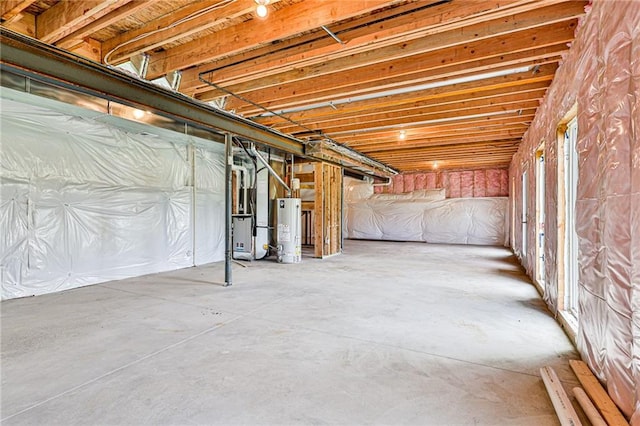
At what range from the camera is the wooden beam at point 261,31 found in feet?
7.70

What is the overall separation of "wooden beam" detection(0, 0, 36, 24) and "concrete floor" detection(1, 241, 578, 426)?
255cm

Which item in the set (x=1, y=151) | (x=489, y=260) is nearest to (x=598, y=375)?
(x=489, y=260)

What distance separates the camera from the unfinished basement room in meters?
1.71

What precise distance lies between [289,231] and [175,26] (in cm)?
433

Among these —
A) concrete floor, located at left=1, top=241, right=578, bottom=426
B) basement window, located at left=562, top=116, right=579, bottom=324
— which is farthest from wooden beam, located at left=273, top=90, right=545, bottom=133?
concrete floor, located at left=1, top=241, right=578, bottom=426

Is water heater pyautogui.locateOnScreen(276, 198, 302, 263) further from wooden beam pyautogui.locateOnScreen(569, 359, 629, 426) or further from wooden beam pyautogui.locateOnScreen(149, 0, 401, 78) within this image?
wooden beam pyautogui.locateOnScreen(569, 359, 629, 426)

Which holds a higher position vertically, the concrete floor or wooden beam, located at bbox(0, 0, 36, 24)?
wooden beam, located at bbox(0, 0, 36, 24)

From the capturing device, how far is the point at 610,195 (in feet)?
5.51

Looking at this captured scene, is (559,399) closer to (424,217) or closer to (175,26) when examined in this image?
(175,26)

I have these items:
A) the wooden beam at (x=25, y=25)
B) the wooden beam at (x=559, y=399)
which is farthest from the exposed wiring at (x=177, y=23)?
the wooden beam at (x=559, y=399)

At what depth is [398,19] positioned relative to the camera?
8.36ft

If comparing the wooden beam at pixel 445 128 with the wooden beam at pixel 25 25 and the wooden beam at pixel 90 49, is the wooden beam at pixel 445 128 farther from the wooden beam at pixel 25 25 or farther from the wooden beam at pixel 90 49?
the wooden beam at pixel 25 25

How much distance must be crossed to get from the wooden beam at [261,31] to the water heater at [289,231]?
11.8 feet

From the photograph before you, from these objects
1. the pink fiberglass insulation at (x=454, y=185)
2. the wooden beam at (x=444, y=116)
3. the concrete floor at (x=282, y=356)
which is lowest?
the concrete floor at (x=282, y=356)
